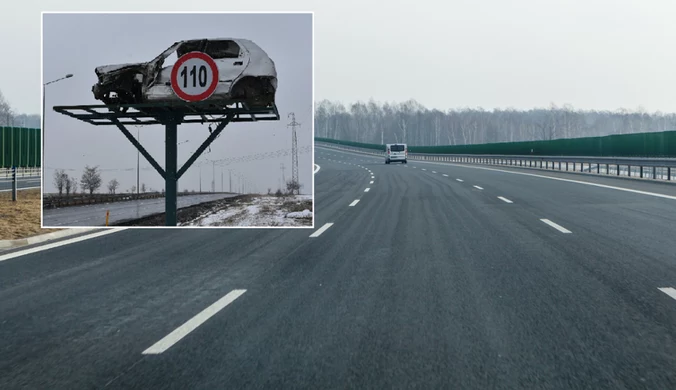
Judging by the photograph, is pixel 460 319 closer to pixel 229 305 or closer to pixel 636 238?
pixel 229 305

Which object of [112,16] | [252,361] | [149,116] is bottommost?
[252,361]

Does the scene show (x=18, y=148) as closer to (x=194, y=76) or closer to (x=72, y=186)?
(x=72, y=186)

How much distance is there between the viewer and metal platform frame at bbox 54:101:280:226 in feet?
29.3

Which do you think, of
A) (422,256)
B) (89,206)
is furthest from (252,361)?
(89,206)

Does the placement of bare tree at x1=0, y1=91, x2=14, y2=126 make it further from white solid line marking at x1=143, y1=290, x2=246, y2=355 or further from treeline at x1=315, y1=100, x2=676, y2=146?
white solid line marking at x1=143, y1=290, x2=246, y2=355

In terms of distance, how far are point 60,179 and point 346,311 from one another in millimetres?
4999

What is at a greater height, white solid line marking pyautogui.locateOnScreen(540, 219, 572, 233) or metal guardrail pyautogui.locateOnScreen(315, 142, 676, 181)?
metal guardrail pyautogui.locateOnScreen(315, 142, 676, 181)

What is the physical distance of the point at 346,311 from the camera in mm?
6105

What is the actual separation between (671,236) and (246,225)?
656 centimetres

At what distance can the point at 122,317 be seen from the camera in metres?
6.00

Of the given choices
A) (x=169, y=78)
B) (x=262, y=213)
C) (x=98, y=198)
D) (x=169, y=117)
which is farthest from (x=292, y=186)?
Result: (x=98, y=198)

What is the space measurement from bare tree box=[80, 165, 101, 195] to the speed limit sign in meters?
1.48

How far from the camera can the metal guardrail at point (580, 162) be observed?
97.3ft

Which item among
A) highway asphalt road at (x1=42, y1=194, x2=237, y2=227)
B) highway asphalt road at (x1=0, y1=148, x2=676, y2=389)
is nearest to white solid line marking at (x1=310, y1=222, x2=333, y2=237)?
highway asphalt road at (x1=0, y1=148, x2=676, y2=389)
